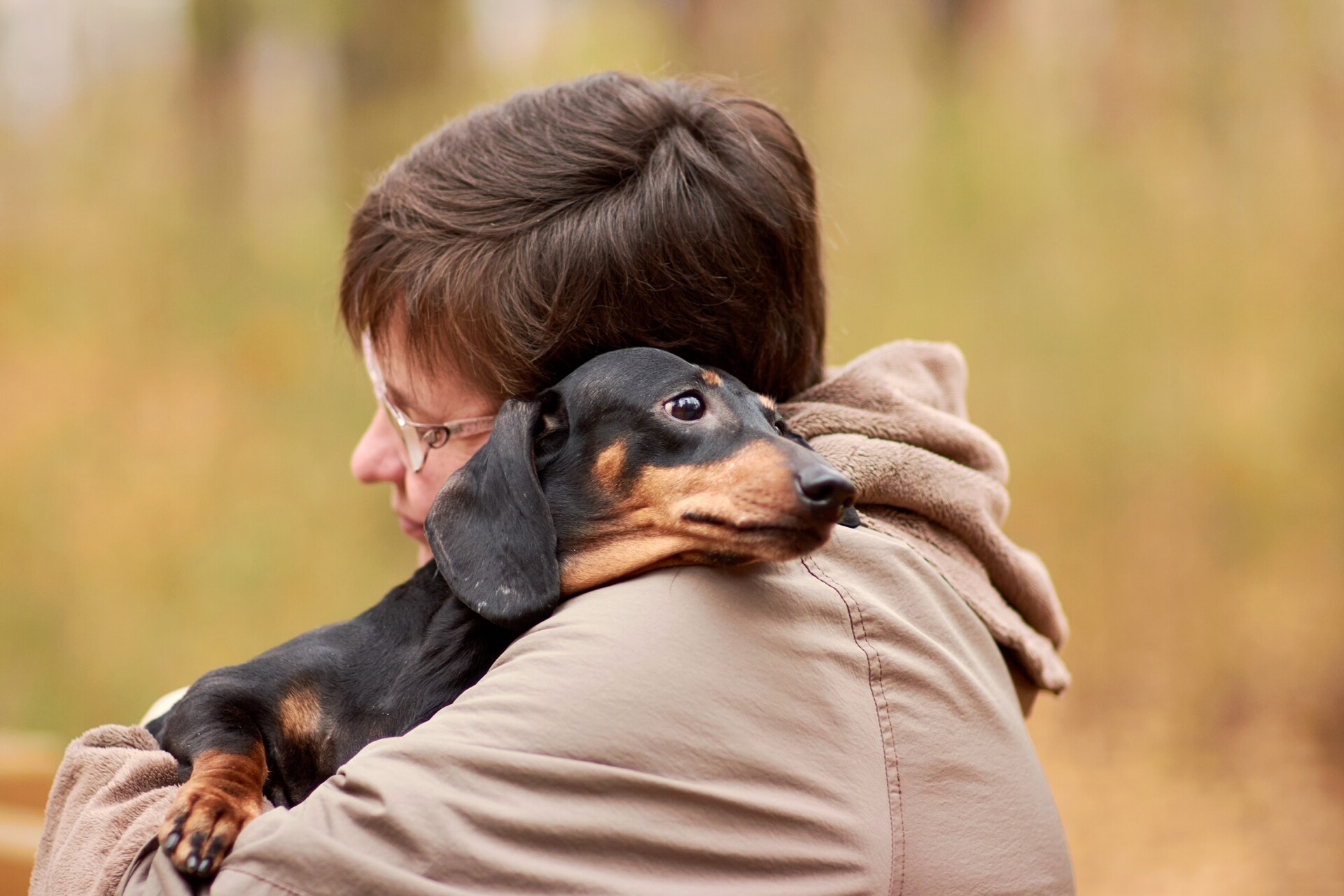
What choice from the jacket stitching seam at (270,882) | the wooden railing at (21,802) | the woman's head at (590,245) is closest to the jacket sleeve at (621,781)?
the jacket stitching seam at (270,882)

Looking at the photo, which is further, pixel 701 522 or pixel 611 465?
pixel 611 465

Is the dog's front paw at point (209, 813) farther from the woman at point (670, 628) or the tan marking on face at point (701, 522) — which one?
the tan marking on face at point (701, 522)

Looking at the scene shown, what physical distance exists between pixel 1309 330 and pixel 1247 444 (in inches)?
20.7

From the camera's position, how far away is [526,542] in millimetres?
1535

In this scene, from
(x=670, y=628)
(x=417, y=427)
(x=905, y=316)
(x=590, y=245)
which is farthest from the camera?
(x=905, y=316)

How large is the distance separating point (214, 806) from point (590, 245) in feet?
3.12

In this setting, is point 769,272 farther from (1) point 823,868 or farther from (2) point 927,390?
(1) point 823,868

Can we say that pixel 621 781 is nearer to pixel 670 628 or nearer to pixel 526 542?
pixel 670 628

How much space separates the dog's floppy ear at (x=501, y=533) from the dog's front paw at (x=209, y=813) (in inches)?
15.0

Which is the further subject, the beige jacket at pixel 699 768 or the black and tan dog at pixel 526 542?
the black and tan dog at pixel 526 542

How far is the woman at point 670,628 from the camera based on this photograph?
3.82ft

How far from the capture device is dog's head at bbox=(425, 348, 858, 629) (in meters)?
1.41

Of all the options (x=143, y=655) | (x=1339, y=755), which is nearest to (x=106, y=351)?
(x=143, y=655)

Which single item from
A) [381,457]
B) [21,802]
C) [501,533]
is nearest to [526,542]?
[501,533]
